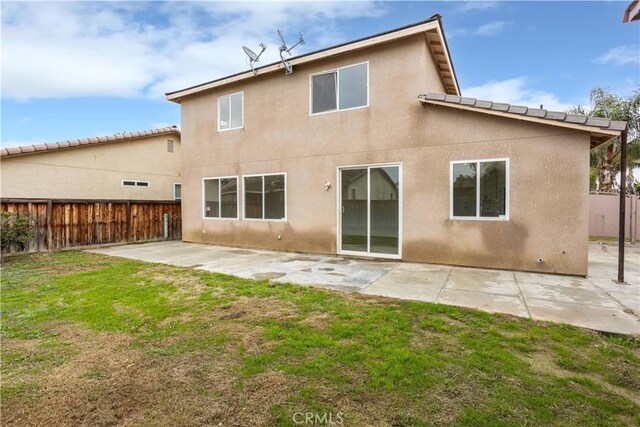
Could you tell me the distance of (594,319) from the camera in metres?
4.01

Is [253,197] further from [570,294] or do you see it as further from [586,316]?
[586,316]

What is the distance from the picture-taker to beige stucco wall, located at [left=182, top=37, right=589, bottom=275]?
6.44 meters

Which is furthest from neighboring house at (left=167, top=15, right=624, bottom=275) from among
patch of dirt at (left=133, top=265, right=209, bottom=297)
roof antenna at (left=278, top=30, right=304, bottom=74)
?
patch of dirt at (left=133, top=265, right=209, bottom=297)

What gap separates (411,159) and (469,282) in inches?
129

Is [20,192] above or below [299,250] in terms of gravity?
above

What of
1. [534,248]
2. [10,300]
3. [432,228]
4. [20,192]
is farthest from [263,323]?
[20,192]

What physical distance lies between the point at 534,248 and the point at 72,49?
1371cm

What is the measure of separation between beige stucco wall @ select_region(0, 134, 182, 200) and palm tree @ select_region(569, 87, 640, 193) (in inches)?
856

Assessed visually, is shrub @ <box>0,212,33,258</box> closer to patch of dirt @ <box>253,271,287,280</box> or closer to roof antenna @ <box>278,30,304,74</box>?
patch of dirt @ <box>253,271,287,280</box>

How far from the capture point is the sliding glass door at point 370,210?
8.10m

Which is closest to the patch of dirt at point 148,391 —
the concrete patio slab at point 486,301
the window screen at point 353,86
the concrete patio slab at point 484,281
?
the concrete patio slab at point 486,301

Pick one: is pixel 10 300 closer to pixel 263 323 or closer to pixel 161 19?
pixel 263 323

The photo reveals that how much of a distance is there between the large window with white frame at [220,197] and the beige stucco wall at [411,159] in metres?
0.28

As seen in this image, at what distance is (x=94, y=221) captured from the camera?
11.0 metres
